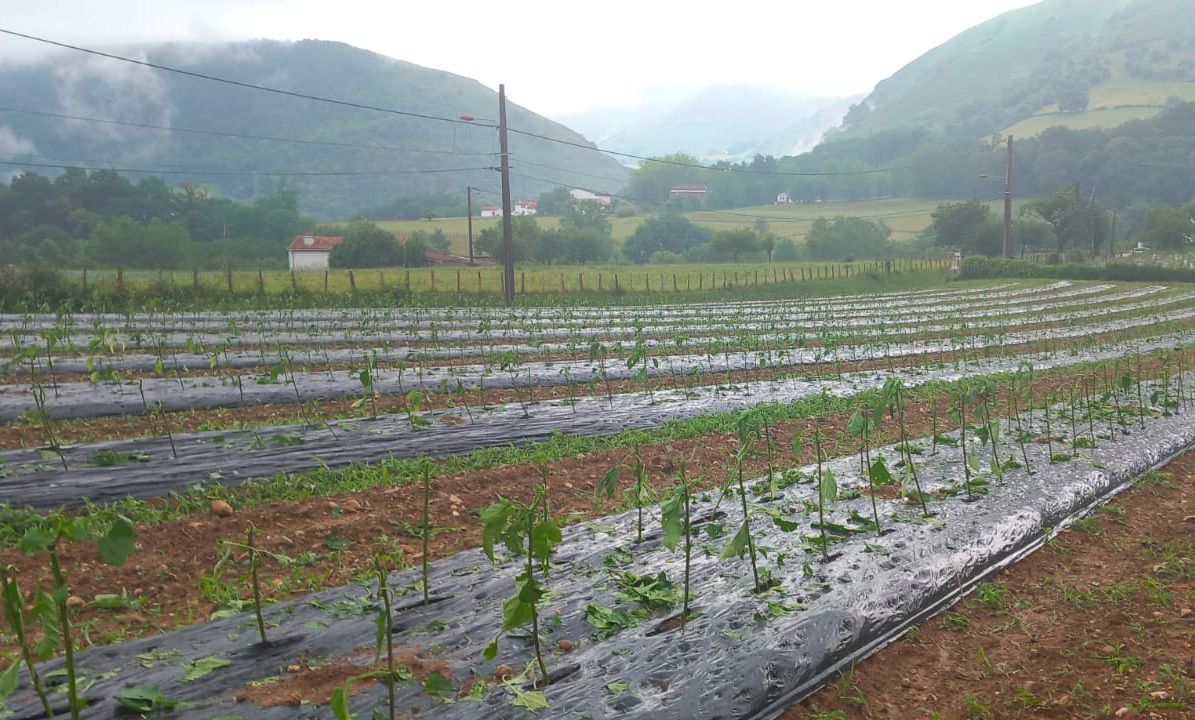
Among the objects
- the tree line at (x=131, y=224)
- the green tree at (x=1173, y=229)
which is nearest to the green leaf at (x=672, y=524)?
the tree line at (x=131, y=224)

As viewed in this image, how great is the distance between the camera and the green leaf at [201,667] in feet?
12.1

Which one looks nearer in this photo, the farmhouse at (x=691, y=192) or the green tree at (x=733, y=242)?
the green tree at (x=733, y=242)

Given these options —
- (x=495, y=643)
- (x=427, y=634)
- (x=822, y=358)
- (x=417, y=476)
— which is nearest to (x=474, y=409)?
(x=417, y=476)

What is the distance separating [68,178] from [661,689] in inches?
2521

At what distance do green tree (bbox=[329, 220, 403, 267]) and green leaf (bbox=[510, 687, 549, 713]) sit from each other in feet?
157

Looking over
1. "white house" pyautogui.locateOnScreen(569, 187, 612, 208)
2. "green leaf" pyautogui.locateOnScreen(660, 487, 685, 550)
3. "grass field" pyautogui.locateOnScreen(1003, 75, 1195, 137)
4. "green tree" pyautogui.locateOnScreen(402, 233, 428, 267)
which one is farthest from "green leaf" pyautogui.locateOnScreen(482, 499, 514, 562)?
"grass field" pyautogui.locateOnScreen(1003, 75, 1195, 137)

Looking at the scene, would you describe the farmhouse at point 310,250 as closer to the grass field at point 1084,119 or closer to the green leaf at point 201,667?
the green leaf at point 201,667

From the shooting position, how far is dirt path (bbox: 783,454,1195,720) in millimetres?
4090

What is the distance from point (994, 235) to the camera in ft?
185

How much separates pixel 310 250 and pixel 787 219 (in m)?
49.7

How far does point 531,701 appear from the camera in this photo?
11.4 feet

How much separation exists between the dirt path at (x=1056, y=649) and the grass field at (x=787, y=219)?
69.6m

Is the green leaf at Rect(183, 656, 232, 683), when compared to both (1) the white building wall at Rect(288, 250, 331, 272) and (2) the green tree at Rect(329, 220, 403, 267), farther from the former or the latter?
(1) the white building wall at Rect(288, 250, 331, 272)

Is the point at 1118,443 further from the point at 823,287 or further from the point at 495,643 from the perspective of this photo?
the point at 823,287
